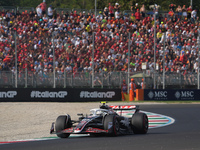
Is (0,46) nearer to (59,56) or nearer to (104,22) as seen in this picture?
(59,56)

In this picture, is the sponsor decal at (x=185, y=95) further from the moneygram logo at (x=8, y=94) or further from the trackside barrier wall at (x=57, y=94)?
the moneygram logo at (x=8, y=94)

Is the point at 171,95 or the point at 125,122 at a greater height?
the point at 171,95

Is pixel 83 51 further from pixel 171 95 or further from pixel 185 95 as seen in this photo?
pixel 185 95

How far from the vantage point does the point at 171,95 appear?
98.3ft

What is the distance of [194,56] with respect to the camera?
3059 cm

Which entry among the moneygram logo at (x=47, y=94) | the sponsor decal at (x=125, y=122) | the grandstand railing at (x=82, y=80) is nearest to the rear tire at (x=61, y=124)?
the sponsor decal at (x=125, y=122)

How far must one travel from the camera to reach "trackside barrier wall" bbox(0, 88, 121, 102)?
28625 mm

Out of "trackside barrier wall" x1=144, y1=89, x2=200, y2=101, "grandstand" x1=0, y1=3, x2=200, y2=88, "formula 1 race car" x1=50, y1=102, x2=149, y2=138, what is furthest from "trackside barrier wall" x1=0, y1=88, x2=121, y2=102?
"formula 1 race car" x1=50, y1=102, x2=149, y2=138

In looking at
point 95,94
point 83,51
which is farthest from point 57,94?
point 83,51

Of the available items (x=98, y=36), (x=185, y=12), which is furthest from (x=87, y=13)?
(x=185, y=12)

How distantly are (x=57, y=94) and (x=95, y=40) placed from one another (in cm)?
454

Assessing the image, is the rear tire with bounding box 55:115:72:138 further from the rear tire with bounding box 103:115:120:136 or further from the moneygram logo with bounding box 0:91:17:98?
the moneygram logo with bounding box 0:91:17:98

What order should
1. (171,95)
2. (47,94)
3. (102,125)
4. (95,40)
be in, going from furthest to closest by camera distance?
1. (171,95)
2. (95,40)
3. (47,94)
4. (102,125)

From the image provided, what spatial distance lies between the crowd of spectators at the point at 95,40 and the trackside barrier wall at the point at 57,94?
150cm
